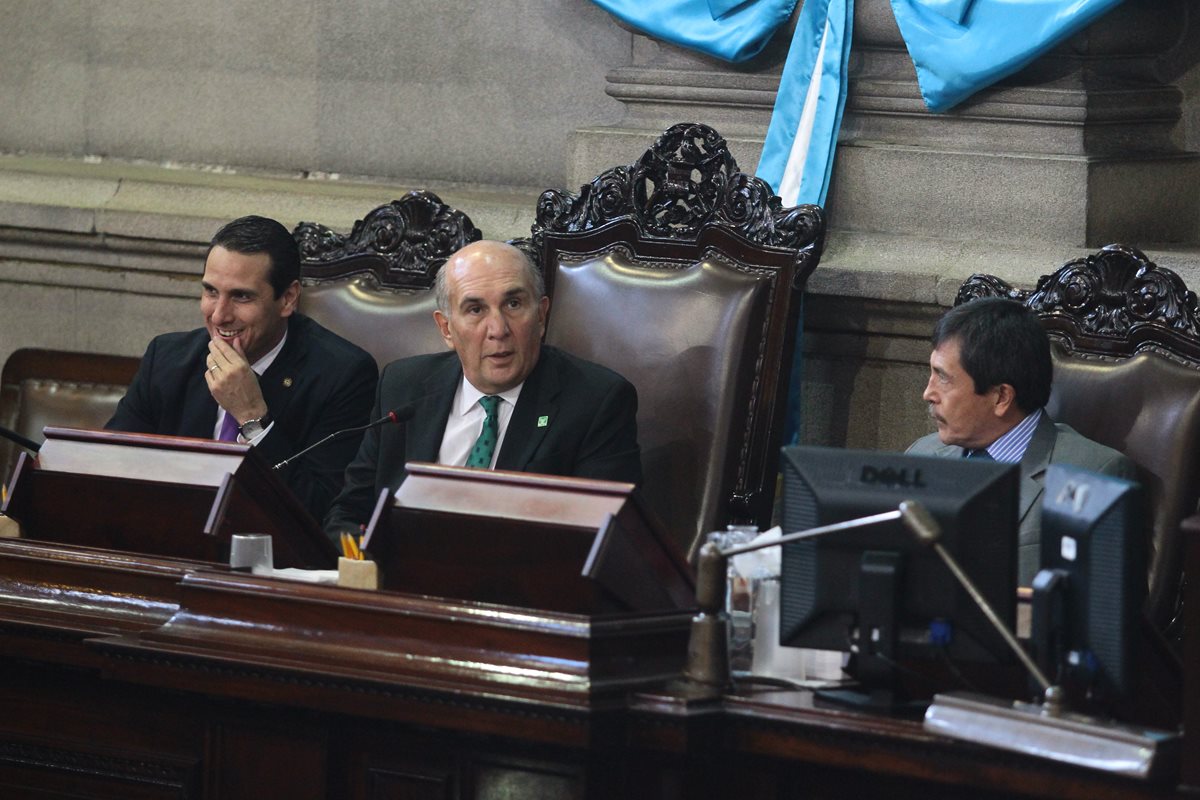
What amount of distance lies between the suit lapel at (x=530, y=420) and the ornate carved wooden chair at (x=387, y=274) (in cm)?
67

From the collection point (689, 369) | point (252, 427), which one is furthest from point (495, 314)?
point (252, 427)

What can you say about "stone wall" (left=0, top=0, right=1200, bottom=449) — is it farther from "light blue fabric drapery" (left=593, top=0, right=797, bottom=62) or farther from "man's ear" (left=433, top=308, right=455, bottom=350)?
"man's ear" (left=433, top=308, right=455, bottom=350)

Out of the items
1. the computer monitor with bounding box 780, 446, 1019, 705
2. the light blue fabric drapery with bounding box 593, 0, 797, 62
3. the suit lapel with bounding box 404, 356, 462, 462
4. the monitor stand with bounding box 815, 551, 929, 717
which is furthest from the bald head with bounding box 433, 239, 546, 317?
the monitor stand with bounding box 815, 551, 929, 717

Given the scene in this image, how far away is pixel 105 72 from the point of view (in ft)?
20.8

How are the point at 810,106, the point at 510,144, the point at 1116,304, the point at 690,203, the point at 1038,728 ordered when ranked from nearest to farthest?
1. the point at 1038,728
2. the point at 1116,304
3. the point at 690,203
4. the point at 810,106
5. the point at 510,144

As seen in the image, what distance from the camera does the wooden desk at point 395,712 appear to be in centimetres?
275

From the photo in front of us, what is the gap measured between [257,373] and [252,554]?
4.59ft

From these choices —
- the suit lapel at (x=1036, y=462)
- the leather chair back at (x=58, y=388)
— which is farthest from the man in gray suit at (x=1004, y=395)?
the leather chair back at (x=58, y=388)

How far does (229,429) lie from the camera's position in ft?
14.8

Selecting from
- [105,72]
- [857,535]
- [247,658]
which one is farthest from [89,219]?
[857,535]

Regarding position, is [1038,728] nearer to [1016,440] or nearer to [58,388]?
[1016,440]

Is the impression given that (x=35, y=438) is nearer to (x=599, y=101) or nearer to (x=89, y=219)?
(x=89, y=219)

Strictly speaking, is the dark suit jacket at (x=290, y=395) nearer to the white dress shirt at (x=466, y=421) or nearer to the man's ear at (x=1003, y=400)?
the white dress shirt at (x=466, y=421)

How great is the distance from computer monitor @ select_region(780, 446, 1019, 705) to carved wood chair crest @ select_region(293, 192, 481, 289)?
2.13m
